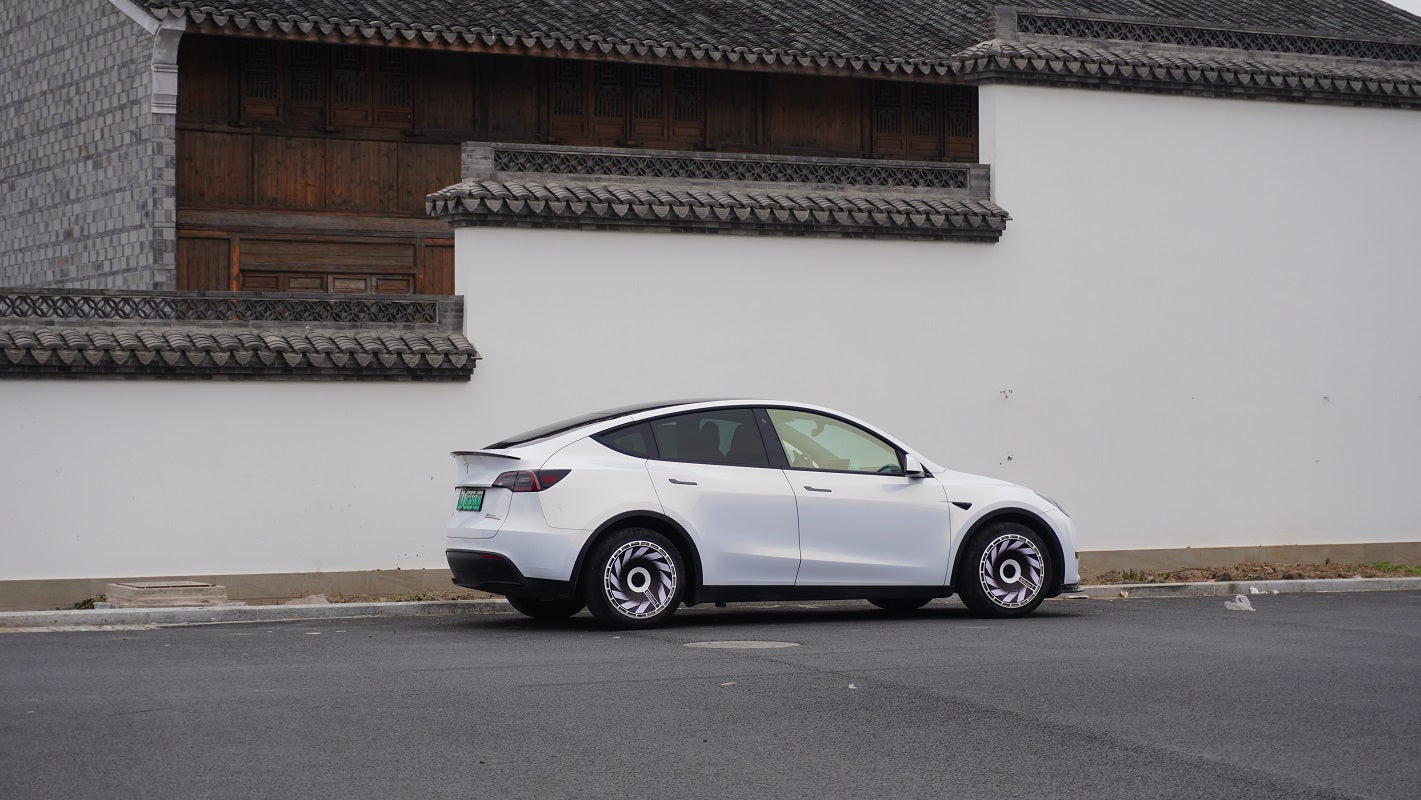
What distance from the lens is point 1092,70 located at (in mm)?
17328

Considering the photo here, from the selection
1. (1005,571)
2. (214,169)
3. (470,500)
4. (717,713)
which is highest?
(214,169)

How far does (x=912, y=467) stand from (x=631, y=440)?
2146 millimetres

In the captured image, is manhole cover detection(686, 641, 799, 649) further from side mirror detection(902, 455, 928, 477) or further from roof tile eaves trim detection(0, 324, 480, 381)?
roof tile eaves trim detection(0, 324, 480, 381)

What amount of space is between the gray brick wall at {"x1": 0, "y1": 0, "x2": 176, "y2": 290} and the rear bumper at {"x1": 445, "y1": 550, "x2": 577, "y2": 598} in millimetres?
8554

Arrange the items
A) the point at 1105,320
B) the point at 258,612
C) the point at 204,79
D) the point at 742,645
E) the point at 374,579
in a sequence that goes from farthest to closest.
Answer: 1. the point at 204,79
2. the point at 1105,320
3. the point at 374,579
4. the point at 258,612
5. the point at 742,645

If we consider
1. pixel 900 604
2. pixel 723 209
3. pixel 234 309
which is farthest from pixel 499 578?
pixel 723 209

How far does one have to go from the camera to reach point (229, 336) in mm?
14836

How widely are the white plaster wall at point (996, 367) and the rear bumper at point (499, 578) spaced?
3.31 m

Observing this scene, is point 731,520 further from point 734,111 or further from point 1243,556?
point 734,111

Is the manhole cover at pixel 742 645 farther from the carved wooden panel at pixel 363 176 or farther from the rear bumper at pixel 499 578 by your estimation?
the carved wooden panel at pixel 363 176

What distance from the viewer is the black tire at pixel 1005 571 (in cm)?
1282

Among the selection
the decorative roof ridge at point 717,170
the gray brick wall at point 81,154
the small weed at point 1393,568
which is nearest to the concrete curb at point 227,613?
the decorative roof ridge at point 717,170

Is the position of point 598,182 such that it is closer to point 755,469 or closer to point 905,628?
point 755,469

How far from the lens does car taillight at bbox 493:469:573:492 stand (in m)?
11.6
